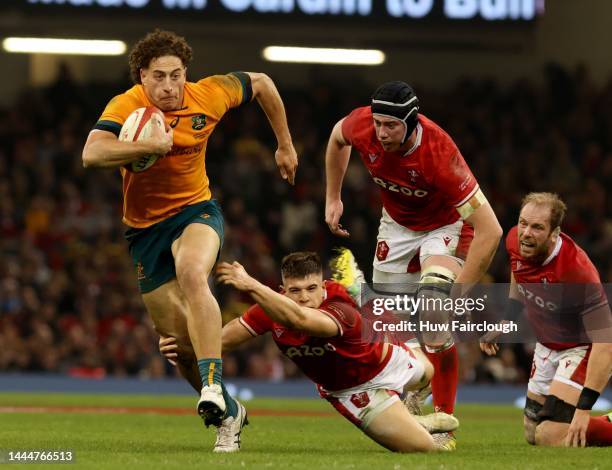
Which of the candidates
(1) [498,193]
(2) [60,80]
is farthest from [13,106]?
(1) [498,193]

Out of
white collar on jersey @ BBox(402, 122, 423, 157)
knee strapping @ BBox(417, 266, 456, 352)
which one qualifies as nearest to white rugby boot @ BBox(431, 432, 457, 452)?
knee strapping @ BBox(417, 266, 456, 352)

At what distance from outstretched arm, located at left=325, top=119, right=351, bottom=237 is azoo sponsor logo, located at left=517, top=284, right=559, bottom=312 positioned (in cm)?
128

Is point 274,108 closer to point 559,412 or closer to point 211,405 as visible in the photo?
point 211,405

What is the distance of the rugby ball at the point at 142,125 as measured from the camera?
24.8ft

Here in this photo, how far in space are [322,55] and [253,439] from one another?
1244 cm

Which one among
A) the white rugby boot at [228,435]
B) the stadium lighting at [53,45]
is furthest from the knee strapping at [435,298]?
the stadium lighting at [53,45]

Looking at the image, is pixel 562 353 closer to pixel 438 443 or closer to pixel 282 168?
pixel 438 443

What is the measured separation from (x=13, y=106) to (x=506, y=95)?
8.52 m

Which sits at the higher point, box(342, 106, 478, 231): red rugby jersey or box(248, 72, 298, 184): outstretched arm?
box(248, 72, 298, 184): outstretched arm

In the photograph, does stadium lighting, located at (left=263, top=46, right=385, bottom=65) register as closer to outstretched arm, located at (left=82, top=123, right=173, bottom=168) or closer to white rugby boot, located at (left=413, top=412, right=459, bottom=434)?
white rugby boot, located at (left=413, top=412, right=459, bottom=434)

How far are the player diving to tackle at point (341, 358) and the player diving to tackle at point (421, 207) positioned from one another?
650 mm

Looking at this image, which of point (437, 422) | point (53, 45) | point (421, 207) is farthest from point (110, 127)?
point (53, 45)

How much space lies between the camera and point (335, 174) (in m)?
9.46

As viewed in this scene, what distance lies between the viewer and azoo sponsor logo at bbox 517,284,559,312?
902 cm
